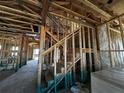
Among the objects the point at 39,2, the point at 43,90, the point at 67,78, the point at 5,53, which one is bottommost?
the point at 43,90

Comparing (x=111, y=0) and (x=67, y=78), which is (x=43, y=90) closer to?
(x=67, y=78)

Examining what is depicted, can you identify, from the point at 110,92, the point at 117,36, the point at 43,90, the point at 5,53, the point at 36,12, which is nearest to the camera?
the point at 110,92

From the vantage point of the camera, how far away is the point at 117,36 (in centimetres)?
525

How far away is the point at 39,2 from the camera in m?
2.47

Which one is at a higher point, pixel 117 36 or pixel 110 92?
pixel 117 36

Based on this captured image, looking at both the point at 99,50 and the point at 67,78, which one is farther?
the point at 99,50

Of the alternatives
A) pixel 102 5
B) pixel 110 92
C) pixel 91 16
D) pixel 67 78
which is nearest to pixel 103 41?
pixel 91 16

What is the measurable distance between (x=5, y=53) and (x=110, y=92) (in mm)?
8196

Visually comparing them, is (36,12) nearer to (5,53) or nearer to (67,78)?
(67,78)

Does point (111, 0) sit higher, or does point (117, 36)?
point (111, 0)

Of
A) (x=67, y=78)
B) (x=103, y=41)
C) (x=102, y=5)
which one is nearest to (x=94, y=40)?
(x=103, y=41)

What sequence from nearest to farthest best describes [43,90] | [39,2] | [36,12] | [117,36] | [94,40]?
[39,2] → [43,90] → [36,12] → [94,40] → [117,36]

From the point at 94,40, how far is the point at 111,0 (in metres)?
1.74

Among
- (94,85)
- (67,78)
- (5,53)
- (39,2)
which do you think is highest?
(39,2)
